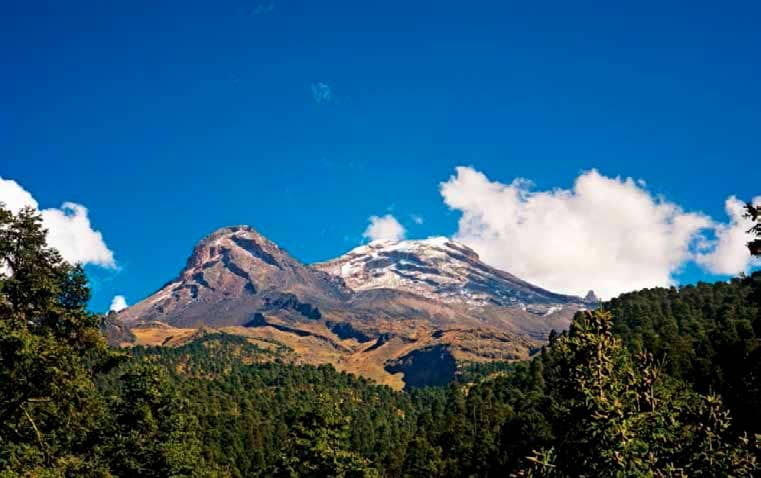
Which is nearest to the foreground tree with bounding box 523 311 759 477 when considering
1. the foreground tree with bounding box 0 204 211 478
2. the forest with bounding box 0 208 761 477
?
the forest with bounding box 0 208 761 477

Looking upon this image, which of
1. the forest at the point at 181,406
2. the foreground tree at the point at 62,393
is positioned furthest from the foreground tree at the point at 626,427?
the foreground tree at the point at 62,393

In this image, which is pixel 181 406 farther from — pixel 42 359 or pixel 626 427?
pixel 626 427

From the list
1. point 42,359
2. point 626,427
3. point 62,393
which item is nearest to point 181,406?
point 62,393

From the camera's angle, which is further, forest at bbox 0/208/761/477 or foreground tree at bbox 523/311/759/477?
forest at bbox 0/208/761/477

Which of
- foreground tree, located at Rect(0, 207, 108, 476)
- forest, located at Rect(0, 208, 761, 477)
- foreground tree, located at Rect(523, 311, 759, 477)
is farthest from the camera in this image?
foreground tree, located at Rect(0, 207, 108, 476)

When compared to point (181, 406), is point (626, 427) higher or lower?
lower

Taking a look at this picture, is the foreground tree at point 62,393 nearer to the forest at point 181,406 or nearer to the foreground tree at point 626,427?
the forest at point 181,406

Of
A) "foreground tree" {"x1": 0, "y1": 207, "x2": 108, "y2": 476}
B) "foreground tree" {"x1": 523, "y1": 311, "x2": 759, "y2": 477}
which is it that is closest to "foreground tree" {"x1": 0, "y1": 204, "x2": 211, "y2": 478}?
"foreground tree" {"x1": 0, "y1": 207, "x2": 108, "y2": 476}

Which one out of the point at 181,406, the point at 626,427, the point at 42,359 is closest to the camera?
Answer: the point at 626,427

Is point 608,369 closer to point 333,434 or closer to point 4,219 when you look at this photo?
point 4,219

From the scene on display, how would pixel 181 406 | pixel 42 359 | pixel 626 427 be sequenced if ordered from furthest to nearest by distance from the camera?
pixel 181 406
pixel 42 359
pixel 626 427

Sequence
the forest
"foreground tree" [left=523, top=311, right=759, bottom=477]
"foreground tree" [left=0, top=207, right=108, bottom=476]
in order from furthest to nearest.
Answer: "foreground tree" [left=0, top=207, right=108, bottom=476], the forest, "foreground tree" [left=523, top=311, right=759, bottom=477]

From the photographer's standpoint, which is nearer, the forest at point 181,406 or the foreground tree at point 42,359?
the forest at point 181,406

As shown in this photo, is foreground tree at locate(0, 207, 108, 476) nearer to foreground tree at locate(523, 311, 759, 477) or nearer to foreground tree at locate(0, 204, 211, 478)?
foreground tree at locate(0, 204, 211, 478)
